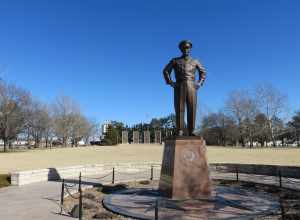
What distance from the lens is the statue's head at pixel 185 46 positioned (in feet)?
38.2

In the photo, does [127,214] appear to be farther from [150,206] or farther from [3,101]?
[3,101]

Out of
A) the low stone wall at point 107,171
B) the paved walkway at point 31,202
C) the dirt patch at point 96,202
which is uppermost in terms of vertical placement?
the low stone wall at point 107,171

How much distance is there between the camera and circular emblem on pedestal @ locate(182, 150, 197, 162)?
35.5 ft

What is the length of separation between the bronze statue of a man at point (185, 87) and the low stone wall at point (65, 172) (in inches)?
316

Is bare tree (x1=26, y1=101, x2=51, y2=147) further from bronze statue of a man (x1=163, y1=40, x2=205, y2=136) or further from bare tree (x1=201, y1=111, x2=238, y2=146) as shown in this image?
bronze statue of a man (x1=163, y1=40, x2=205, y2=136)

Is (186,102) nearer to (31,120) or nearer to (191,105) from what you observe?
(191,105)

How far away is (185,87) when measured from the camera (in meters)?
11.5

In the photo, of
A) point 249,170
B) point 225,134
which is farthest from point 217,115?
point 249,170

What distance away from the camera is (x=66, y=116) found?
279ft

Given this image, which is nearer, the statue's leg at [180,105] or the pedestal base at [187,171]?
the pedestal base at [187,171]

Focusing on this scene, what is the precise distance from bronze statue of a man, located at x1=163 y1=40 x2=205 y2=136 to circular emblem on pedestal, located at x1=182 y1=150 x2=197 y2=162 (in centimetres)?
77

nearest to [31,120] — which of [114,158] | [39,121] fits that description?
[39,121]

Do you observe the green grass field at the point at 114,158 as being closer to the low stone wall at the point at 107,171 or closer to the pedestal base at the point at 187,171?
the low stone wall at the point at 107,171

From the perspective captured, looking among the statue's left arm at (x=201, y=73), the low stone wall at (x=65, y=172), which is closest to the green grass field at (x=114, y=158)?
the low stone wall at (x=65, y=172)
